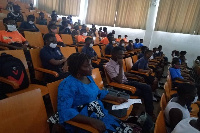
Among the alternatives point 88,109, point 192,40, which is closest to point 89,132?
point 88,109

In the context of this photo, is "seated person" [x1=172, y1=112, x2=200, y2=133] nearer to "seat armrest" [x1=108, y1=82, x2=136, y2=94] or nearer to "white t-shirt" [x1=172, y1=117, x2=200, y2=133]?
"white t-shirt" [x1=172, y1=117, x2=200, y2=133]

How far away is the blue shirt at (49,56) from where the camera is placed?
241cm

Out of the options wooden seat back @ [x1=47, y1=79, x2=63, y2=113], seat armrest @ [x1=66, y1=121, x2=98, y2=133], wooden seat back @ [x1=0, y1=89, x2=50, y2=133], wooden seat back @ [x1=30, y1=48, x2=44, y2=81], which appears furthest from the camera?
wooden seat back @ [x1=30, y1=48, x2=44, y2=81]

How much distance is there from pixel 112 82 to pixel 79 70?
111 centimetres

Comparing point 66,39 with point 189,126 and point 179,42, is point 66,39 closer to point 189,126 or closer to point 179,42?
point 189,126

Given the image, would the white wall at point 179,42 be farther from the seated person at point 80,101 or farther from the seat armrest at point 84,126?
the seat armrest at point 84,126

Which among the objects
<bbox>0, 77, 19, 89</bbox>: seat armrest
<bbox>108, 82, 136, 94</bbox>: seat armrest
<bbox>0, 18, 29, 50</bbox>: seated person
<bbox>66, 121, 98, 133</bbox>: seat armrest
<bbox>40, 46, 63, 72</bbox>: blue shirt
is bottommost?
<bbox>108, 82, 136, 94</bbox>: seat armrest

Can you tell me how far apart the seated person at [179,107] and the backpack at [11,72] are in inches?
63.0

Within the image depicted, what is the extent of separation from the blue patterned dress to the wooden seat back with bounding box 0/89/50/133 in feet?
0.48

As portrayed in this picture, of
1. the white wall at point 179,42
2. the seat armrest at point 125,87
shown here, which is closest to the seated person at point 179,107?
→ the seat armrest at point 125,87

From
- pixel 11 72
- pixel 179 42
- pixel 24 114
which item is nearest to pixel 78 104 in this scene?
pixel 24 114

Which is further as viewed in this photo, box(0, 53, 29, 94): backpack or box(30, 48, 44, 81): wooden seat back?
box(30, 48, 44, 81): wooden seat back

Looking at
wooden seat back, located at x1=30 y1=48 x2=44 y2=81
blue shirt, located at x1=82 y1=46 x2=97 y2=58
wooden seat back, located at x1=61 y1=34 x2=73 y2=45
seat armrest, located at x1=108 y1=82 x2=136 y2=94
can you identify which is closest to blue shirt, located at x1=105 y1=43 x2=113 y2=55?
blue shirt, located at x1=82 y1=46 x2=97 y2=58

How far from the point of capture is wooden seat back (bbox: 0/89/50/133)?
0.98m
